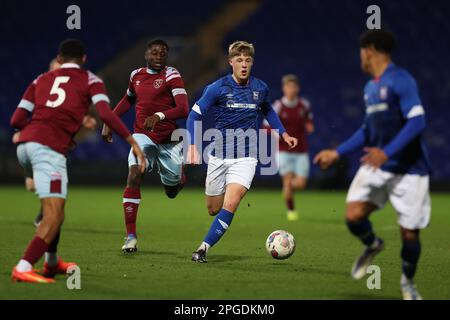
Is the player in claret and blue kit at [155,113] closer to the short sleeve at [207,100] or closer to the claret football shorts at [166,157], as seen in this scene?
the claret football shorts at [166,157]

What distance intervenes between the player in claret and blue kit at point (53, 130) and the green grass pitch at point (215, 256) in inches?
14.4

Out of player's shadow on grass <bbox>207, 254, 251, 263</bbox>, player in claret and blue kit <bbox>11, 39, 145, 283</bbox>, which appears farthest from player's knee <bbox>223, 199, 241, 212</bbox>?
player in claret and blue kit <bbox>11, 39, 145, 283</bbox>

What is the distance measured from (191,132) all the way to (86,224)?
14.7ft

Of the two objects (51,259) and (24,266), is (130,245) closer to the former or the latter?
(51,259)

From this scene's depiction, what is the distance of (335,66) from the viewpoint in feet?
86.0

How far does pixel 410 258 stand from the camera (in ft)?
20.0

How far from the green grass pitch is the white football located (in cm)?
10

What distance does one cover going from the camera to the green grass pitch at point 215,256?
6555 millimetres

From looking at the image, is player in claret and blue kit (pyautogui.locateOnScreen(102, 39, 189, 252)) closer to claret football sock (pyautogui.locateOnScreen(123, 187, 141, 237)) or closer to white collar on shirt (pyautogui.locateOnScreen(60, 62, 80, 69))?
claret football sock (pyautogui.locateOnScreen(123, 187, 141, 237))

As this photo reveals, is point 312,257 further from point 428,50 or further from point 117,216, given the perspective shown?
point 428,50

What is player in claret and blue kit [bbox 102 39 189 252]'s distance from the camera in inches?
374

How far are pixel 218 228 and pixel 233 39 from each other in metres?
18.5

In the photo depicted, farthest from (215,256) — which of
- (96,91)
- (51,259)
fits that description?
(96,91)

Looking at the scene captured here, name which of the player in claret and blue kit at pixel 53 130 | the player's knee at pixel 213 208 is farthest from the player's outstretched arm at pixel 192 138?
the player in claret and blue kit at pixel 53 130
